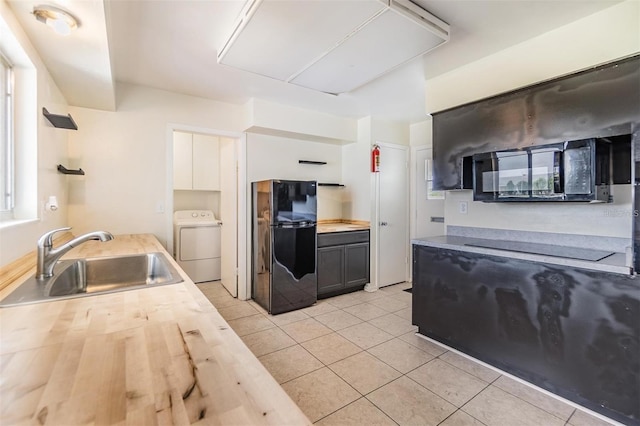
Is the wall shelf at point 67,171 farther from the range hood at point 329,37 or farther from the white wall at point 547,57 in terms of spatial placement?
the white wall at point 547,57

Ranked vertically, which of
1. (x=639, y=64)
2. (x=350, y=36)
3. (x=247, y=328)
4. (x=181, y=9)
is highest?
(x=181, y=9)

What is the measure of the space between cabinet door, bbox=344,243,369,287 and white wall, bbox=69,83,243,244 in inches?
90.2

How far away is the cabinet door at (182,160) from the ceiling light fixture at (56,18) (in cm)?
294

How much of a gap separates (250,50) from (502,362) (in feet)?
9.58

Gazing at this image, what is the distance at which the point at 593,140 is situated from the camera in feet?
6.27

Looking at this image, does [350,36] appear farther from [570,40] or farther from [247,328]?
[247,328]

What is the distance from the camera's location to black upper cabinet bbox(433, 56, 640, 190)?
1797 millimetres

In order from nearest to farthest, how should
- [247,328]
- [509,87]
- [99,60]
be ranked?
[99,60] < [509,87] < [247,328]

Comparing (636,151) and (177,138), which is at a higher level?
(177,138)

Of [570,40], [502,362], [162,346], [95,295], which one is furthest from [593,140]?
[95,295]

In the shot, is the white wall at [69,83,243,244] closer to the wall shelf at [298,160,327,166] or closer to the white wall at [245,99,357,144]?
the white wall at [245,99,357,144]

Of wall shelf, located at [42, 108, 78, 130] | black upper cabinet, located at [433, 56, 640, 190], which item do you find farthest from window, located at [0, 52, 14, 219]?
black upper cabinet, located at [433, 56, 640, 190]

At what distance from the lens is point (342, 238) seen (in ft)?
13.1

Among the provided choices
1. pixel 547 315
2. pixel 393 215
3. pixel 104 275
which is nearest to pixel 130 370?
pixel 104 275
